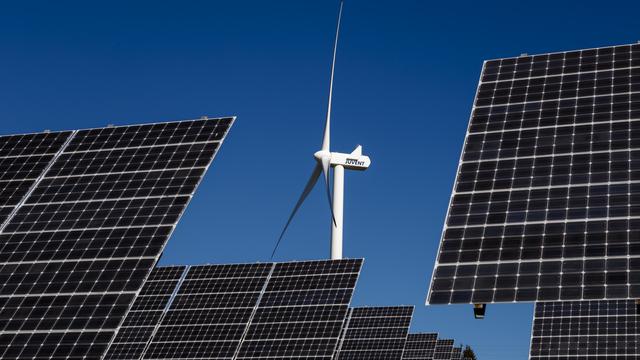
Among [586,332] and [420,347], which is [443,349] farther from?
[586,332]

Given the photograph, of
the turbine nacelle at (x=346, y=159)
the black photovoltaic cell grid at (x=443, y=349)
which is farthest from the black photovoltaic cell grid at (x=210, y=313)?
the black photovoltaic cell grid at (x=443, y=349)

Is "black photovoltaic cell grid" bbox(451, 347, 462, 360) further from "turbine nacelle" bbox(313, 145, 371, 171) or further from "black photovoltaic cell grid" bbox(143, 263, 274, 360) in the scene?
"black photovoltaic cell grid" bbox(143, 263, 274, 360)

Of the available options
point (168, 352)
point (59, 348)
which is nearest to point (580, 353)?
point (168, 352)

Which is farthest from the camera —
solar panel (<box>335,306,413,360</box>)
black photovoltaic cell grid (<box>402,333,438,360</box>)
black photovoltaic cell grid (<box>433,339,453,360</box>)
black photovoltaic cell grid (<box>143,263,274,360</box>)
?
black photovoltaic cell grid (<box>433,339,453,360</box>)

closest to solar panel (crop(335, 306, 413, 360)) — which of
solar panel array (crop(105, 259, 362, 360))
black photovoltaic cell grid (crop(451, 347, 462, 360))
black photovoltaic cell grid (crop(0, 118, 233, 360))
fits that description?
solar panel array (crop(105, 259, 362, 360))

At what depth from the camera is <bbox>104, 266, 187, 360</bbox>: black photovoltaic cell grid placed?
156ft

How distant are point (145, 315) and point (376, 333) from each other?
14.2 metres

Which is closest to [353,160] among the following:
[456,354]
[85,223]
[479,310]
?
[456,354]

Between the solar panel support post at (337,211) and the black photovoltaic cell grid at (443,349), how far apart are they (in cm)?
2041

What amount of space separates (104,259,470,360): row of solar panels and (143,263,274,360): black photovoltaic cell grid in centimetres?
5

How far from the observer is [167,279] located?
175ft

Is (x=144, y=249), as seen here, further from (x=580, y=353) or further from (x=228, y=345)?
(x=580, y=353)

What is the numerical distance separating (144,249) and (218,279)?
75.2 feet

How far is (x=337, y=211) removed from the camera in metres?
57.8
